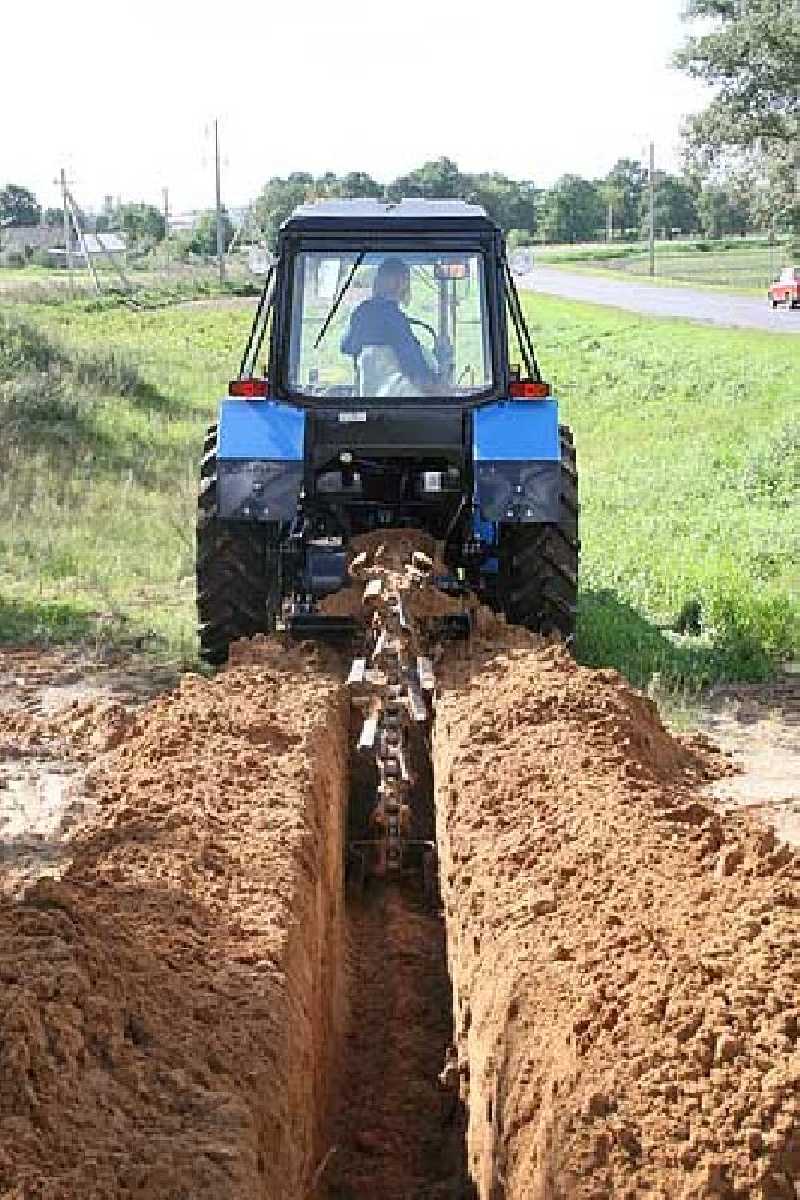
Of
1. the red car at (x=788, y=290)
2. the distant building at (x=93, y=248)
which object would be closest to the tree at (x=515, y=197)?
the distant building at (x=93, y=248)

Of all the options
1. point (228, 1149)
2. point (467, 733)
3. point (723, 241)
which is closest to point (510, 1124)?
point (228, 1149)

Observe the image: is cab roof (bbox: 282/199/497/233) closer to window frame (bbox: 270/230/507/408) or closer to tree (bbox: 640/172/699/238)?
window frame (bbox: 270/230/507/408)

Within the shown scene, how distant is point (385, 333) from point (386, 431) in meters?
0.50

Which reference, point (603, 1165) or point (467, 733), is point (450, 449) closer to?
point (467, 733)

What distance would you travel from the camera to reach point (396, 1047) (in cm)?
520

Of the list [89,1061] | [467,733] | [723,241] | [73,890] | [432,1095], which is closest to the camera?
[89,1061]

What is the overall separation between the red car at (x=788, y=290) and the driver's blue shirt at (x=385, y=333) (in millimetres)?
33141

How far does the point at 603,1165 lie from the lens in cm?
330

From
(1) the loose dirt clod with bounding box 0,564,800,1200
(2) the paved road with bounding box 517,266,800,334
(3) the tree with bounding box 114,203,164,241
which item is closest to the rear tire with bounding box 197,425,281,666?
(1) the loose dirt clod with bounding box 0,564,800,1200

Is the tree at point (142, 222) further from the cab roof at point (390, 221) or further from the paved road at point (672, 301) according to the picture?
the cab roof at point (390, 221)

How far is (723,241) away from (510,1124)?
85912 mm

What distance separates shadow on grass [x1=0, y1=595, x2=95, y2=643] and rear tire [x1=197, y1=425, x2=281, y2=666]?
1897mm

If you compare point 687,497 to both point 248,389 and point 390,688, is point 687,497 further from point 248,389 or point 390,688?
point 390,688

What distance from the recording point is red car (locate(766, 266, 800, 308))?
39.8 meters
